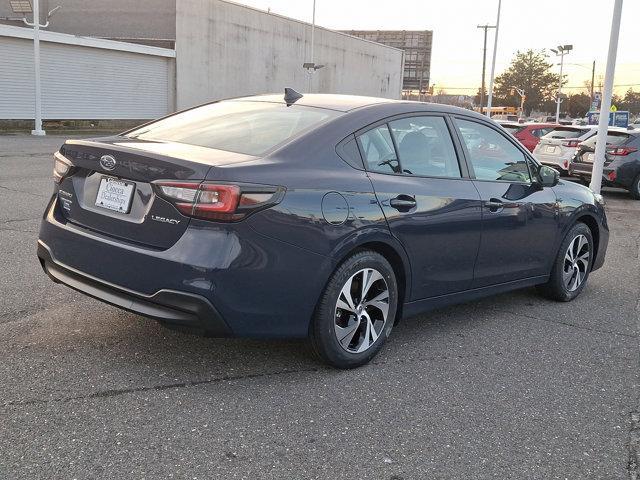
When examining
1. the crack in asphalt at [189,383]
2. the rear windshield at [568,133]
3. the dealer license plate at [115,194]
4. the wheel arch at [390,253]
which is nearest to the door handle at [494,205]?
the wheel arch at [390,253]

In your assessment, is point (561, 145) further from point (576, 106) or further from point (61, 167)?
point (576, 106)

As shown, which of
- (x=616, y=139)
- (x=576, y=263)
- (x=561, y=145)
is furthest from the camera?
(x=561, y=145)

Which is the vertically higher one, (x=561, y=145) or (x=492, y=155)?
(x=492, y=155)

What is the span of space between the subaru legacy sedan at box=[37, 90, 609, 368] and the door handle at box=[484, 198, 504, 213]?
0.02m

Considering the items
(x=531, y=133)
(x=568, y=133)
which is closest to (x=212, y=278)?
(x=568, y=133)

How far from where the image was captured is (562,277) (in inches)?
214

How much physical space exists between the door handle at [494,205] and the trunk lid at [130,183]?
6.18 ft

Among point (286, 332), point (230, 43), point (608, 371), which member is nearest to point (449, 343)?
point (608, 371)

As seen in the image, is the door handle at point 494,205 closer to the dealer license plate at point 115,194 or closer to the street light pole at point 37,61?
the dealer license plate at point 115,194

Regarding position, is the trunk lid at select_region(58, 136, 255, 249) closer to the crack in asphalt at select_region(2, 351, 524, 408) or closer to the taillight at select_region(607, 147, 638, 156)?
the crack in asphalt at select_region(2, 351, 524, 408)

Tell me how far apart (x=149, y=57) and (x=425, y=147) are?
28.4 metres

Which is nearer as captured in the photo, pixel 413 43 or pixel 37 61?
pixel 37 61

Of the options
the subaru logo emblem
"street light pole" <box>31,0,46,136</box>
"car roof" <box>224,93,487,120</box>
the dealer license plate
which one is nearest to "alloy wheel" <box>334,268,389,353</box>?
"car roof" <box>224,93,487,120</box>

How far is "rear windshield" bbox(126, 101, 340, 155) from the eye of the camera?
12.2 feet
